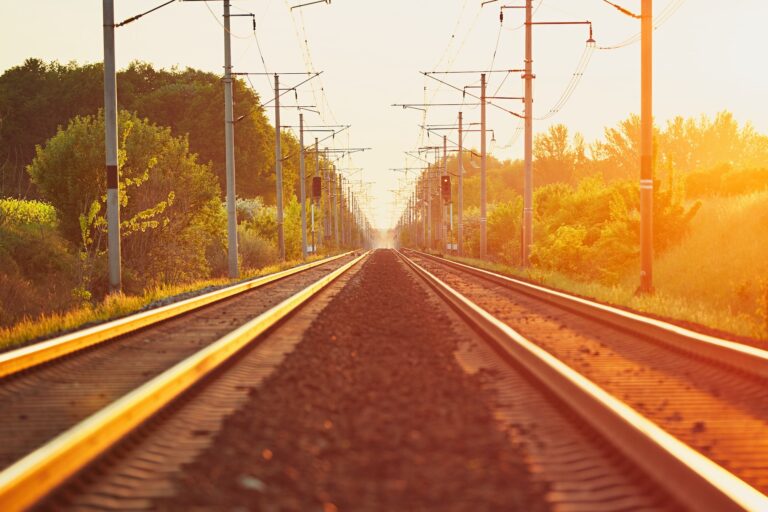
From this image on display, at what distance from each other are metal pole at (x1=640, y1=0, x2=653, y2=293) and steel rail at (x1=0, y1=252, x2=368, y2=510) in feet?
43.4

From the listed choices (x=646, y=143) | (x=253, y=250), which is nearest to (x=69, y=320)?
(x=646, y=143)

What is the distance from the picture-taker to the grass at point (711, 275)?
16766 mm

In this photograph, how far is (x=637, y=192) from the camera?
28.4m

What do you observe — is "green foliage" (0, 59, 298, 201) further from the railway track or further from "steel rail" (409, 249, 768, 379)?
the railway track

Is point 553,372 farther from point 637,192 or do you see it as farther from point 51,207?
point 51,207

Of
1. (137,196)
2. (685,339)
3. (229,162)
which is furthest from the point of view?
(229,162)

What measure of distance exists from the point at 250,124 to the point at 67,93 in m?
17.4

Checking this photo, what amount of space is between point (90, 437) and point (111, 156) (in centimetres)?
1591

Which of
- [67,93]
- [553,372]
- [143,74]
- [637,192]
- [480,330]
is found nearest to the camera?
[553,372]

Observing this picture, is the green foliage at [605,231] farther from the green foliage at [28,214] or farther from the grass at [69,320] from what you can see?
the green foliage at [28,214]

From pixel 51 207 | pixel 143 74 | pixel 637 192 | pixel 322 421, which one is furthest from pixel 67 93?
pixel 322 421

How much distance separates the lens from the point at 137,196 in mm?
28141

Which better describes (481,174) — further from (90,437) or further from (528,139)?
(90,437)

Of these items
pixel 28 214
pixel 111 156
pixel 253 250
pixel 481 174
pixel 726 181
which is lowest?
pixel 253 250
